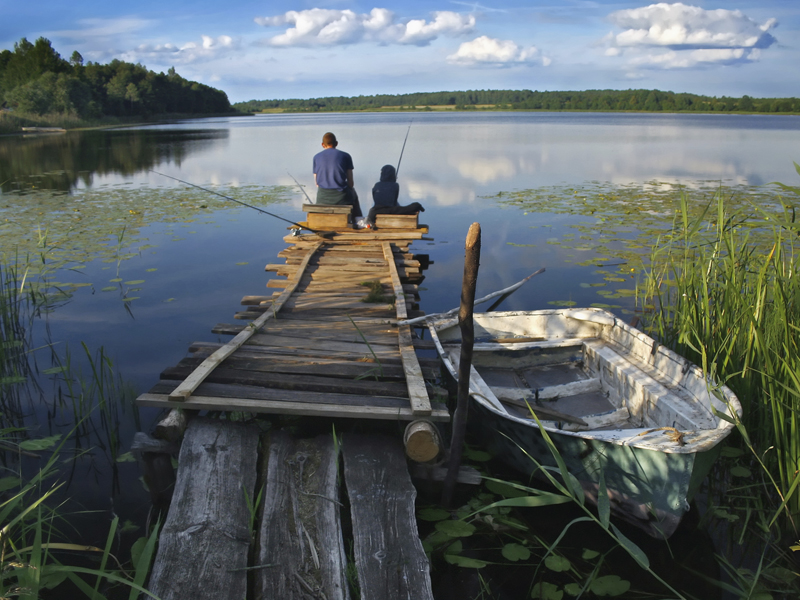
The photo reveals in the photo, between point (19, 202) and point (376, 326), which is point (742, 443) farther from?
point (19, 202)

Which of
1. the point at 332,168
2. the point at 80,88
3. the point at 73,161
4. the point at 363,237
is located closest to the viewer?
the point at 363,237

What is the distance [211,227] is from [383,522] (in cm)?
985

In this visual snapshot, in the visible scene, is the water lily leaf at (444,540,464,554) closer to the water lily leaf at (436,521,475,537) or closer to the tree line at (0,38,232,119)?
the water lily leaf at (436,521,475,537)

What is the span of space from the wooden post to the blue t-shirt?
656cm

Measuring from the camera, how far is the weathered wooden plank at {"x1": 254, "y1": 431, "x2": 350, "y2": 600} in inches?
89.4

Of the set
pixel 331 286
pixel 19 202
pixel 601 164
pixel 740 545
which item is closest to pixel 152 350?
pixel 331 286

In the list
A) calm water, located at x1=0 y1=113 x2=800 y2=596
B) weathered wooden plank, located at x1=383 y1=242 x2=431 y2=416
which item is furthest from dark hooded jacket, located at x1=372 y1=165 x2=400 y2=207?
weathered wooden plank, located at x1=383 y1=242 x2=431 y2=416

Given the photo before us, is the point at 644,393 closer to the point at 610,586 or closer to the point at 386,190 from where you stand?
the point at 610,586

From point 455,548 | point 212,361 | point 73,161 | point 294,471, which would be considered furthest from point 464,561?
point 73,161

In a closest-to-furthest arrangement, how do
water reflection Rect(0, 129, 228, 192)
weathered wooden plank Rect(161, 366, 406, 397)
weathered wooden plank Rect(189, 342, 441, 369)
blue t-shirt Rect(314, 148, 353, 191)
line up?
weathered wooden plank Rect(161, 366, 406, 397) → weathered wooden plank Rect(189, 342, 441, 369) → blue t-shirt Rect(314, 148, 353, 191) → water reflection Rect(0, 129, 228, 192)

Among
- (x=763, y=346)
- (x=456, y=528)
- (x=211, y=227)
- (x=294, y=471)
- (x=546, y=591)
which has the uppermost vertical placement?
(x=763, y=346)

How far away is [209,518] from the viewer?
2.59m

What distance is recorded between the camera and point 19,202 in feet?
39.7

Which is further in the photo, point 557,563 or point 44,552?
point 557,563
